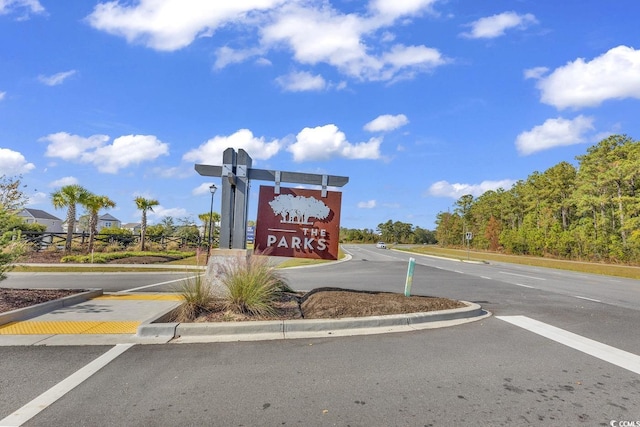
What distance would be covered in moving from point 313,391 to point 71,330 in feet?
14.1

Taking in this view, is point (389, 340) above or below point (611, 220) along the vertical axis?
below

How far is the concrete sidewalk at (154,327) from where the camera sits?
18.0ft

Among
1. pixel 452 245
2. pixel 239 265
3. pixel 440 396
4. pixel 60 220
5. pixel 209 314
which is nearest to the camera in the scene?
pixel 440 396

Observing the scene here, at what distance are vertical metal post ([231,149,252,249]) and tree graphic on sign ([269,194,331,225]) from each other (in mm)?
612

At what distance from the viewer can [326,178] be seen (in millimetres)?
8578

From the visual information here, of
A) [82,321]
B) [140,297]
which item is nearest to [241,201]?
[140,297]

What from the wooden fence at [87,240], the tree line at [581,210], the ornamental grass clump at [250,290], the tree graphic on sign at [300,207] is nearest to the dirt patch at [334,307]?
the ornamental grass clump at [250,290]

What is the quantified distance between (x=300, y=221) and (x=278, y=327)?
310 centimetres

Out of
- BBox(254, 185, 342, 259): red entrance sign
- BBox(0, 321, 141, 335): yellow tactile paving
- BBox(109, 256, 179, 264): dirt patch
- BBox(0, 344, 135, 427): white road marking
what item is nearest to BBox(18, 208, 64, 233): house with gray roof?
BBox(109, 256, 179, 264): dirt patch

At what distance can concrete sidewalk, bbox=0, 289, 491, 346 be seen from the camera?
5480 mm

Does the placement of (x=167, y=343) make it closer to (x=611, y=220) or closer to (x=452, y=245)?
(x=611, y=220)

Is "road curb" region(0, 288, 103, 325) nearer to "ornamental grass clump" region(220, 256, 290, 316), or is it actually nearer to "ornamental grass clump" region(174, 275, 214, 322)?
"ornamental grass clump" region(174, 275, 214, 322)

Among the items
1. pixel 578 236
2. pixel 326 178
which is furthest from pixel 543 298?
pixel 578 236

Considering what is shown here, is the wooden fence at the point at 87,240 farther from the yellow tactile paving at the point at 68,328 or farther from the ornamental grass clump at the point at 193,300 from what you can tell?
the ornamental grass clump at the point at 193,300
